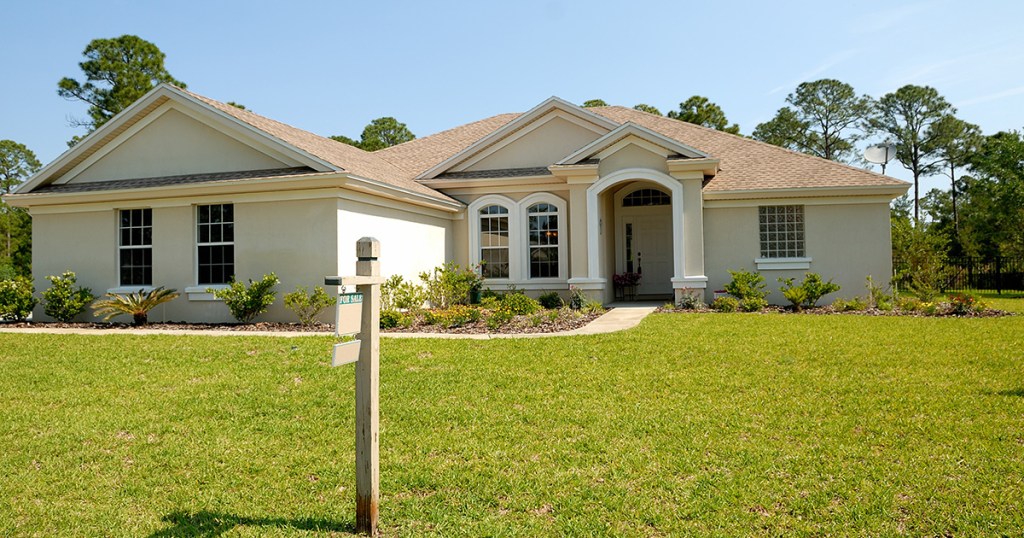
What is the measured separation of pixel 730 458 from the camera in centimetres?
513

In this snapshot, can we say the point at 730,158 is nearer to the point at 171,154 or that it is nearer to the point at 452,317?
the point at 452,317

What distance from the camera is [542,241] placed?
18000 millimetres

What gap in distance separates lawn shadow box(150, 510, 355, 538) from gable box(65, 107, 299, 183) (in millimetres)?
10959

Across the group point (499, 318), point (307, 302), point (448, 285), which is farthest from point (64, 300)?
point (499, 318)

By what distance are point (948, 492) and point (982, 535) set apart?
593 millimetres

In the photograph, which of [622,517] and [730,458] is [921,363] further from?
[622,517]

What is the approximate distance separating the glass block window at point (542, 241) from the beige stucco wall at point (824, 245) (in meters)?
4.07

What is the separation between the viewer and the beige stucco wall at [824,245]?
16.7 metres

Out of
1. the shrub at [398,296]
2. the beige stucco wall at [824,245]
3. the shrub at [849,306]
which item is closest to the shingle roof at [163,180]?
the shrub at [398,296]

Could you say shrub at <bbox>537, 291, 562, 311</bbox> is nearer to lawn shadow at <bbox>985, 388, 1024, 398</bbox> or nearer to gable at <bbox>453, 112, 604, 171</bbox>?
gable at <bbox>453, 112, 604, 171</bbox>

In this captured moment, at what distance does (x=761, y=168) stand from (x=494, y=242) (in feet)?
25.6

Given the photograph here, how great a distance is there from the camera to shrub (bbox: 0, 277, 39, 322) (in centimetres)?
1448

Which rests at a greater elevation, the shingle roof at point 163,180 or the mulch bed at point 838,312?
the shingle roof at point 163,180

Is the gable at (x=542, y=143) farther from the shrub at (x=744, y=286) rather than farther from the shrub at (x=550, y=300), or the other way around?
the shrub at (x=744, y=286)
